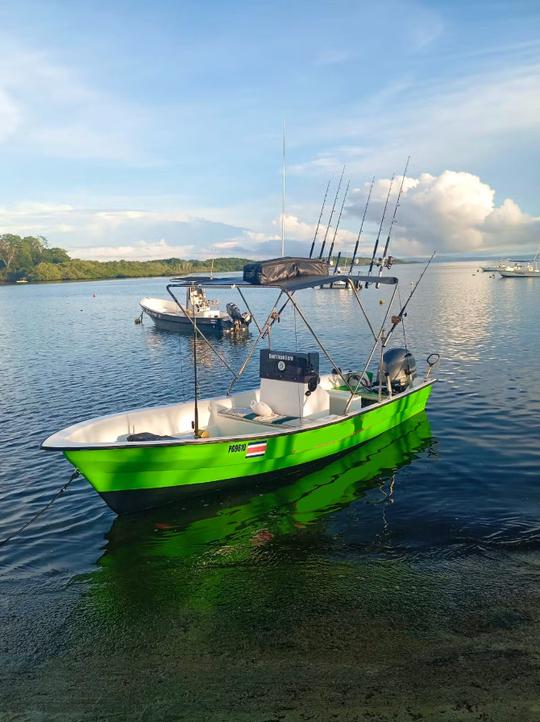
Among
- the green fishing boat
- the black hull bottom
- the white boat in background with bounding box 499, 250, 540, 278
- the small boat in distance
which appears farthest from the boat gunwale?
the white boat in background with bounding box 499, 250, 540, 278

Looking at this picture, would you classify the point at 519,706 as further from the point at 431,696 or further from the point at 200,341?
the point at 200,341

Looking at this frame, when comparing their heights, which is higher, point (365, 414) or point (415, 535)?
point (365, 414)

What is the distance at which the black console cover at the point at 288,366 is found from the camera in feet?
43.9

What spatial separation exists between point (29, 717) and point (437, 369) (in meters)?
22.6

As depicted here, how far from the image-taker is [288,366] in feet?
44.3

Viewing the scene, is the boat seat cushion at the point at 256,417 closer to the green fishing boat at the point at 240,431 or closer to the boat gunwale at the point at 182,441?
the green fishing boat at the point at 240,431

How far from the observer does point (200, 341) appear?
40281 millimetres

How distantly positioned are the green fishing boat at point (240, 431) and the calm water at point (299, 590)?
2.16ft

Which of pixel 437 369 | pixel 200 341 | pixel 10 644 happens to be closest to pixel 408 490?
pixel 10 644

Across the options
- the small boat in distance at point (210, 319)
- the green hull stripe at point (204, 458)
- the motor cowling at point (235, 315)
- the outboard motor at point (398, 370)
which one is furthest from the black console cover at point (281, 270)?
the motor cowling at point (235, 315)

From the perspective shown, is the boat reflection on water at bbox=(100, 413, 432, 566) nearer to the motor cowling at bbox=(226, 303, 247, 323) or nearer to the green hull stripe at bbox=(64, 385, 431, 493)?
the green hull stripe at bbox=(64, 385, 431, 493)

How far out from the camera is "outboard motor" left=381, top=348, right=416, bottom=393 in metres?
17.0

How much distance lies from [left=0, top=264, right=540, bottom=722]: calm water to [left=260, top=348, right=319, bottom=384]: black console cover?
8.44 ft

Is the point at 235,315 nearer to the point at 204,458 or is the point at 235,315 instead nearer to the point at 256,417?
the point at 256,417
